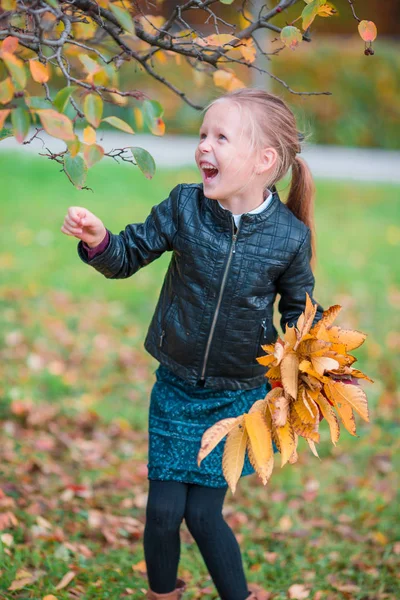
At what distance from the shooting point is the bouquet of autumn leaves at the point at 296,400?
178 centimetres

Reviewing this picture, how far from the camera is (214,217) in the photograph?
83.2 inches

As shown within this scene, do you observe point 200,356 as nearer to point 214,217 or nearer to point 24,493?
point 214,217

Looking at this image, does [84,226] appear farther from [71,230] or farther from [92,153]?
[92,153]

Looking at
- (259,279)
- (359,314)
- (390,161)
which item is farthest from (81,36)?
(390,161)

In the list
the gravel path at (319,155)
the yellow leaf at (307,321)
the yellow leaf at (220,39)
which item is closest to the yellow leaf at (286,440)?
the yellow leaf at (307,321)

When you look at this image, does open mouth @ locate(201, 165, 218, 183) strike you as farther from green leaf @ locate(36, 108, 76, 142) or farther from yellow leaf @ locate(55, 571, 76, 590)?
yellow leaf @ locate(55, 571, 76, 590)

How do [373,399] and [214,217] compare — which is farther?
[373,399]

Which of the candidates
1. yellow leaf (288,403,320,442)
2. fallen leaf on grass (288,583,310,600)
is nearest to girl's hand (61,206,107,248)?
yellow leaf (288,403,320,442)

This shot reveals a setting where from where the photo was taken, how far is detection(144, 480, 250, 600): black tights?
85.7 inches

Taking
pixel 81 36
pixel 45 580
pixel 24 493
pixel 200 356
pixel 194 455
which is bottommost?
pixel 45 580

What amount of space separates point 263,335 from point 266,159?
20.3 inches

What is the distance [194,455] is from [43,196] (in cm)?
605

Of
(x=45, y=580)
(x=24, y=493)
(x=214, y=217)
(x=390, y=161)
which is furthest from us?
(x=390, y=161)

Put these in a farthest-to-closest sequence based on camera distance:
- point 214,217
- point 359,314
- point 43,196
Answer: point 43,196 < point 359,314 < point 214,217
